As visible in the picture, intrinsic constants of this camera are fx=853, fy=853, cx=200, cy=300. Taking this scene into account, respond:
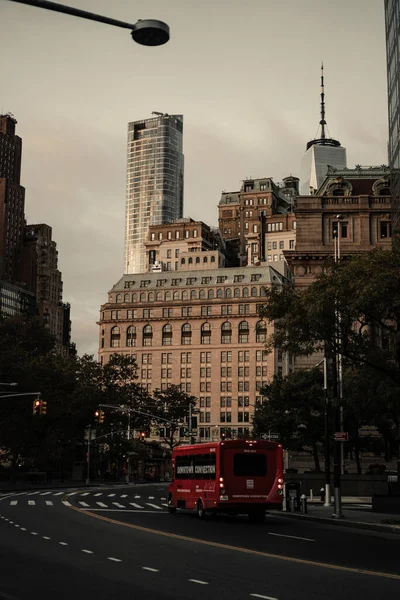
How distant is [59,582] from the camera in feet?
53.8

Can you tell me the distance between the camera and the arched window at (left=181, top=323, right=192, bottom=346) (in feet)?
547

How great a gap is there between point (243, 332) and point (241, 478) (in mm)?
127363

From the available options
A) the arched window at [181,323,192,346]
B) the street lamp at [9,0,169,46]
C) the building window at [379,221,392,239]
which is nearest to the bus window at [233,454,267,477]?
the street lamp at [9,0,169,46]

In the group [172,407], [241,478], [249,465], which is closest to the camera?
[241,478]

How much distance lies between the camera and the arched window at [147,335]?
6663 inches

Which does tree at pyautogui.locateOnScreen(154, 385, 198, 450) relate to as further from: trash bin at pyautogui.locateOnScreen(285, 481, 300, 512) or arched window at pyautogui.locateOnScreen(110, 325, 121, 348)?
trash bin at pyautogui.locateOnScreen(285, 481, 300, 512)

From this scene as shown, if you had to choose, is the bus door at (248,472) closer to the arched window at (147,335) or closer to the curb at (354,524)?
the curb at (354,524)

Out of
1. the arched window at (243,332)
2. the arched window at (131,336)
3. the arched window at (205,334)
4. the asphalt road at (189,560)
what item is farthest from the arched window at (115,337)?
the asphalt road at (189,560)

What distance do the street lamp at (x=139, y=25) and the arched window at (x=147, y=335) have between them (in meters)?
158

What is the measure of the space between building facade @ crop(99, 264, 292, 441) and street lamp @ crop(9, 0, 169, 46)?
146145mm

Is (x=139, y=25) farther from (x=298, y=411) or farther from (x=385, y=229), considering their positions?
(x=385, y=229)

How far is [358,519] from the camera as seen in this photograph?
34719 millimetres

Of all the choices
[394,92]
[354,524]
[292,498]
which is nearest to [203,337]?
[394,92]

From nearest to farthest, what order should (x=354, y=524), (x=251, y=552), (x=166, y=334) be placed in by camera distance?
(x=251, y=552) < (x=354, y=524) < (x=166, y=334)
